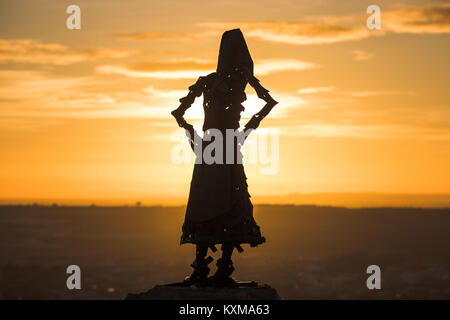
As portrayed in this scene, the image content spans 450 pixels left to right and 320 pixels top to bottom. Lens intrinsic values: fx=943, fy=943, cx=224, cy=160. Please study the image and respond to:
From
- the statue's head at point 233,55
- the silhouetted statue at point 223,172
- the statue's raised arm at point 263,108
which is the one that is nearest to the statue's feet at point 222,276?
the silhouetted statue at point 223,172

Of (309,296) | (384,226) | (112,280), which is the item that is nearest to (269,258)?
(309,296)

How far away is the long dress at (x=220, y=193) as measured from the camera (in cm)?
2298

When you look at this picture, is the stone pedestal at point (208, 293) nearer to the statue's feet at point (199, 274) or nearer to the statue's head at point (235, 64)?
the statue's feet at point (199, 274)

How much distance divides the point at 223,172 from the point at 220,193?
523 mm

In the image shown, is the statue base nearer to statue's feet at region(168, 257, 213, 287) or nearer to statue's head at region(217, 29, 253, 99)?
statue's feet at region(168, 257, 213, 287)

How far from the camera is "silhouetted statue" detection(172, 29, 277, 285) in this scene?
75.5 feet

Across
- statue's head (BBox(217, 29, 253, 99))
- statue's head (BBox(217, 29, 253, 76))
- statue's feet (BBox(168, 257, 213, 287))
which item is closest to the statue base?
statue's feet (BBox(168, 257, 213, 287))

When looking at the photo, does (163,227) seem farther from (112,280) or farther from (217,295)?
(217,295)

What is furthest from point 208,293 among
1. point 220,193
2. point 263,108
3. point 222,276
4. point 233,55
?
point 233,55

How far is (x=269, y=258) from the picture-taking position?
13950cm

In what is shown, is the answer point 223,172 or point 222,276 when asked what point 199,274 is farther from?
point 223,172

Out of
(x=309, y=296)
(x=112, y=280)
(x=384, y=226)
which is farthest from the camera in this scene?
(x=384, y=226)

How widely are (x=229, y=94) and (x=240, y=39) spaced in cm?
141
